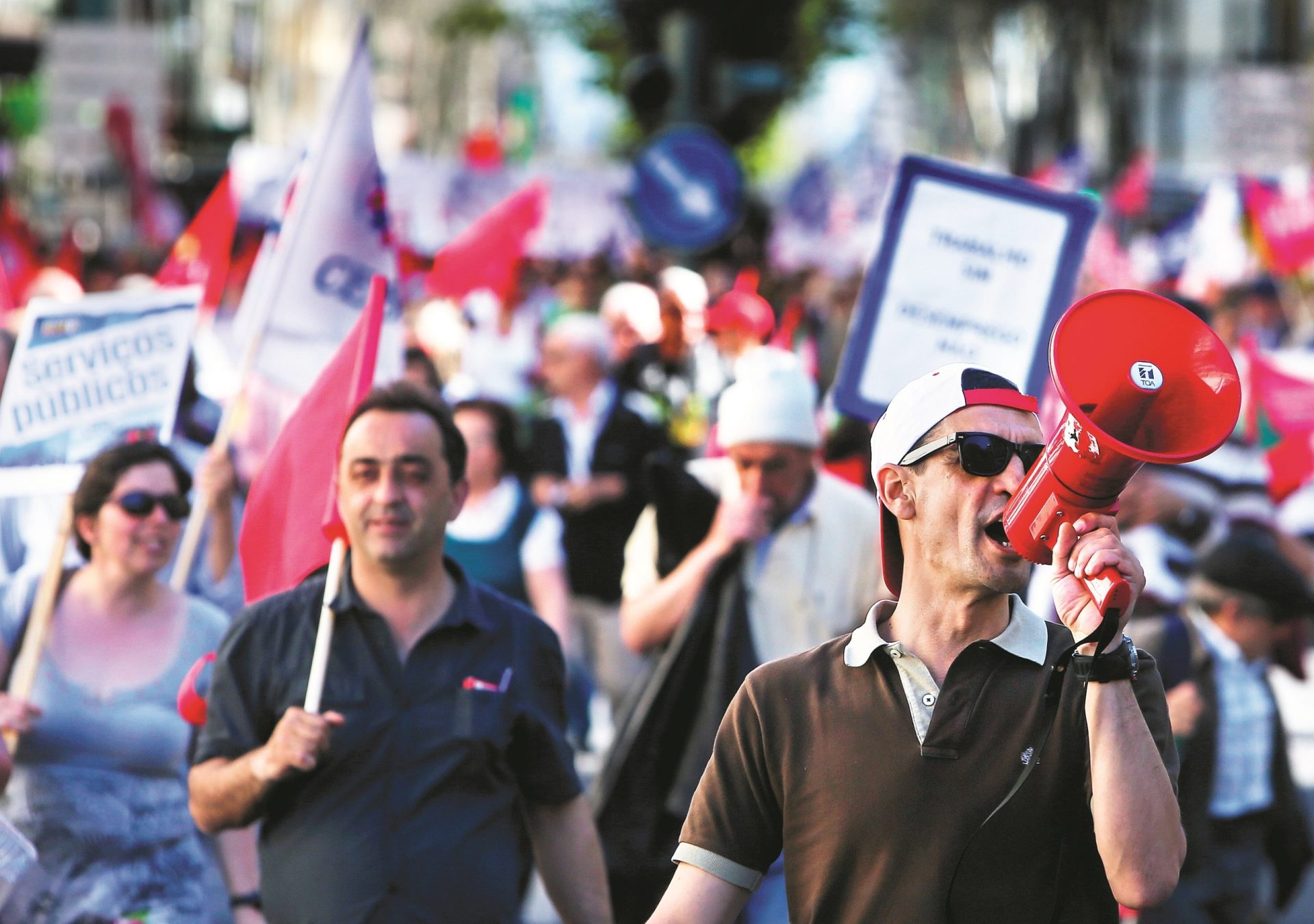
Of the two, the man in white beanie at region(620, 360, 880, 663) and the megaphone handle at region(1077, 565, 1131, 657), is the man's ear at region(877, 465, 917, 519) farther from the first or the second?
the man in white beanie at region(620, 360, 880, 663)

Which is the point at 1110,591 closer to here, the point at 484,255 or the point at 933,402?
the point at 933,402

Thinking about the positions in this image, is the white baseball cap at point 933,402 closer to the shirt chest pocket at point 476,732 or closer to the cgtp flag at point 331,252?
the shirt chest pocket at point 476,732

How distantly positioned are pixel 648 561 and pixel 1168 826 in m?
2.92

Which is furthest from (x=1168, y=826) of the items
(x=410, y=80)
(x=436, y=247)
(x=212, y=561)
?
(x=410, y=80)

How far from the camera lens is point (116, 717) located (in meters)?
4.66

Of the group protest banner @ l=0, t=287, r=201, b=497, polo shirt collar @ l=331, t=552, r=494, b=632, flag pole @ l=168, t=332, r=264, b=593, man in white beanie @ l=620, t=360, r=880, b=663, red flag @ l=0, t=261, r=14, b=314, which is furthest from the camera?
red flag @ l=0, t=261, r=14, b=314

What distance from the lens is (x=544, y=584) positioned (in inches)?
268

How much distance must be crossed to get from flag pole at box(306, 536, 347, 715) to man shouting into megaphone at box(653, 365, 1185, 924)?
108 centimetres

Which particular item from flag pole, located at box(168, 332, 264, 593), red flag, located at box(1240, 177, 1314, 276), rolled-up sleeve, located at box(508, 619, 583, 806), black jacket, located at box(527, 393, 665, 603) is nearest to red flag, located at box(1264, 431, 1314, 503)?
black jacket, located at box(527, 393, 665, 603)

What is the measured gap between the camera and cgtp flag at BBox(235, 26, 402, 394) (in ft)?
18.5

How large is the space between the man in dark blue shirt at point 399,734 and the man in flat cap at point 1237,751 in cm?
205

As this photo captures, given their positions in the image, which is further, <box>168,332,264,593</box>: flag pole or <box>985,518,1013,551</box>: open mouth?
<box>168,332,264,593</box>: flag pole

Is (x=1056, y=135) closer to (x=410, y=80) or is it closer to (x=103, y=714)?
(x=410, y=80)

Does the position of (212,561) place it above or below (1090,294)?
below
